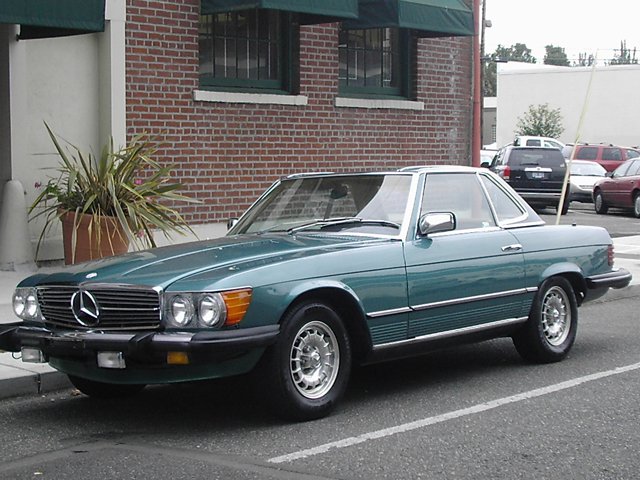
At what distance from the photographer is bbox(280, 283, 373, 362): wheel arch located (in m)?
6.72

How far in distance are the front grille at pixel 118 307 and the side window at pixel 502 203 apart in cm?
326

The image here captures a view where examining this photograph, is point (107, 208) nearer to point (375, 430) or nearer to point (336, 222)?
point (336, 222)

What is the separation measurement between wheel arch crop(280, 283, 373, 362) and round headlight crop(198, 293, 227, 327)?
0.48 metres

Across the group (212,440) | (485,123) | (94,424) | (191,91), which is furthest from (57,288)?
(485,123)

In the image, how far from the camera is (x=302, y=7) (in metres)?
13.0

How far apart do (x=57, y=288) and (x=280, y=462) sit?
196 cm

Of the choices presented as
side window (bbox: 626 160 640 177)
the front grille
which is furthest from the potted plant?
side window (bbox: 626 160 640 177)

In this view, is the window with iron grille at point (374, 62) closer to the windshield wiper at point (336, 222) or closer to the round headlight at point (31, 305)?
the windshield wiper at point (336, 222)

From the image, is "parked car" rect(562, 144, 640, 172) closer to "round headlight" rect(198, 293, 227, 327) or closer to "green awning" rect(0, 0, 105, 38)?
"green awning" rect(0, 0, 105, 38)

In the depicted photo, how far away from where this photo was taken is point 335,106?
15.1 meters

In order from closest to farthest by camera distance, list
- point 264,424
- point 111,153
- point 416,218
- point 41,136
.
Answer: point 264,424, point 416,218, point 111,153, point 41,136

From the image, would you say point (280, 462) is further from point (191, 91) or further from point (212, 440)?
point (191, 91)

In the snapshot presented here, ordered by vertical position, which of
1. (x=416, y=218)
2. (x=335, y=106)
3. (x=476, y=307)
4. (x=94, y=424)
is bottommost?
(x=94, y=424)

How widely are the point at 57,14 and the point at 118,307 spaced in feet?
16.6
